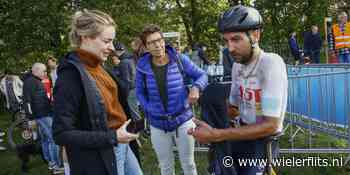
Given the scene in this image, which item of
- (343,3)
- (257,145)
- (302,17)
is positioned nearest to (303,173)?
(257,145)

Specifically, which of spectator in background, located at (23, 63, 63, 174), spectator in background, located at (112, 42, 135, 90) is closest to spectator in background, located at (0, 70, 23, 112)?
spectator in background, located at (23, 63, 63, 174)

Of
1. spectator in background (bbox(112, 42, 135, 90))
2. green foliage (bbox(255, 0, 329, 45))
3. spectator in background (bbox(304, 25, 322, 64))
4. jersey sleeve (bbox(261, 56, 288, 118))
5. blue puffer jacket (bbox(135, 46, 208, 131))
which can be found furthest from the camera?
green foliage (bbox(255, 0, 329, 45))

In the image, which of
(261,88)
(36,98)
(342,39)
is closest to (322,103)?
(261,88)

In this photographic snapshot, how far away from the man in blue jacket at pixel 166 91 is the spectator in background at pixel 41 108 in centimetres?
302

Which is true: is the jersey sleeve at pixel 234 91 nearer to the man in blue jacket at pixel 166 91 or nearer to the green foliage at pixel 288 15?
the man in blue jacket at pixel 166 91

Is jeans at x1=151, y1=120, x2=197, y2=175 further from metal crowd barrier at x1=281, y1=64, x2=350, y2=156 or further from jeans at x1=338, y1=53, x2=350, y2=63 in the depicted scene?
jeans at x1=338, y1=53, x2=350, y2=63

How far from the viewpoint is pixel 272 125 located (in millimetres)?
2189

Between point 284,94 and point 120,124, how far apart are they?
104 centimetres

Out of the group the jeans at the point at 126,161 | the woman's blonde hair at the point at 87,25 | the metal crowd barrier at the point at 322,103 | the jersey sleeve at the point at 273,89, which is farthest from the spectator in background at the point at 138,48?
the jersey sleeve at the point at 273,89

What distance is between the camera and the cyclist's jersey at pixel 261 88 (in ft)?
7.16

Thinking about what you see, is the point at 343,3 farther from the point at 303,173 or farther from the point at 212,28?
the point at 303,173

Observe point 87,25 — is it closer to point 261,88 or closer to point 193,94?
point 261,88

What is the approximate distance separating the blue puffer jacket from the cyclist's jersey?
1517 mm

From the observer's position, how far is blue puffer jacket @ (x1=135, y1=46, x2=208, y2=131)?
403 centimetres
